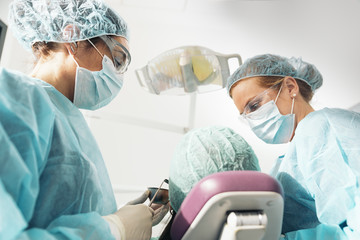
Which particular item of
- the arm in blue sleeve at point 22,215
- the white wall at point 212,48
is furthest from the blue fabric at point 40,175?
the white wall at point 212,48

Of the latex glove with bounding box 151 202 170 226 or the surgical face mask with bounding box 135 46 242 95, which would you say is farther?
the surgical face mask with bounding box 135 46 242 95

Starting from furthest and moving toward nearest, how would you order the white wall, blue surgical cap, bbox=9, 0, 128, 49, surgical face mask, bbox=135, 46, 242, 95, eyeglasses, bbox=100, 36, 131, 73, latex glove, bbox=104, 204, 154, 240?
the white wall
surgical face mask, bbox=135, 46, 242, 95
eyeglasses, bbox=100, 36, 131, 73
blue surgical cap, bbox=9, 0, 128, 49
latex glove, bbox=104, 204, 154, 240

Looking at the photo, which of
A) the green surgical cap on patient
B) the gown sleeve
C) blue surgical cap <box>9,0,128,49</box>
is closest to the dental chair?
the green surgical cap on patient

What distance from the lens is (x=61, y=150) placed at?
802mm

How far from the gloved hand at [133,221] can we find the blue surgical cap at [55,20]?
28.5 inches

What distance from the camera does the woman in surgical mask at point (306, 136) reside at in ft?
3.06

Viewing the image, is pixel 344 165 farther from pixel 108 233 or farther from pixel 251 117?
pixel 108 233

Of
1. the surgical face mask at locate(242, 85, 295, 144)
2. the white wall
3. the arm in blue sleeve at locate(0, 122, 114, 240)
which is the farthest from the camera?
the white wall

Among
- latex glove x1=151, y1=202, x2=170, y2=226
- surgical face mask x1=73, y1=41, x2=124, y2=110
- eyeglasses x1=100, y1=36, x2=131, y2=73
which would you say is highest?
eyeglasses x1=100, y1=36, x2=131, y2=73

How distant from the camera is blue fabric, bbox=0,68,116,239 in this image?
604 mm

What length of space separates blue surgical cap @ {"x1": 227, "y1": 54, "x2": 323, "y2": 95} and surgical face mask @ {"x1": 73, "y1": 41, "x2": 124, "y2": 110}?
29.5 inches

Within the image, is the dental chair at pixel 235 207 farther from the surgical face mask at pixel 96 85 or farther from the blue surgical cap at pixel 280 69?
the blue surgical cap at pixel 280 69

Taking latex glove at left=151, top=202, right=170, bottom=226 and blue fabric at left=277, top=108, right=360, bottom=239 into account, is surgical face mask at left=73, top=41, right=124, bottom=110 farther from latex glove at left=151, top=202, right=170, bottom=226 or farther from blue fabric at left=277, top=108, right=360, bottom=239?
blue fabric at left=277, top=108, right=360, bottom=239

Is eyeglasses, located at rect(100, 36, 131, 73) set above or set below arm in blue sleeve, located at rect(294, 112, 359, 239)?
above
